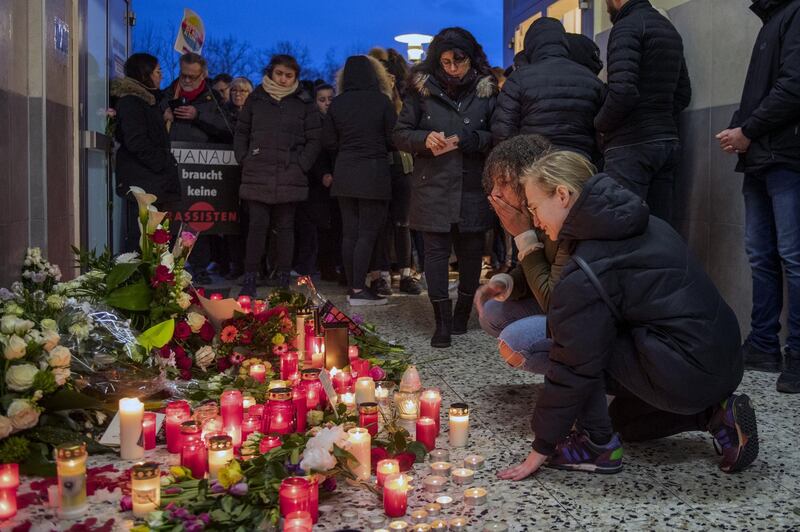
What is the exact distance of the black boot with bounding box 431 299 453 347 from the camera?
13.8ft

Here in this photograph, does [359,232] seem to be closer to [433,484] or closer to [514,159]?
[514,159]

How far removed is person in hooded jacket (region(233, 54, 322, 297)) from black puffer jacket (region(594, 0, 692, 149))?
7.66 ft

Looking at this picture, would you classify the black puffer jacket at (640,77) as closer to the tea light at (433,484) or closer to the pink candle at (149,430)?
the tea light at (433,484)

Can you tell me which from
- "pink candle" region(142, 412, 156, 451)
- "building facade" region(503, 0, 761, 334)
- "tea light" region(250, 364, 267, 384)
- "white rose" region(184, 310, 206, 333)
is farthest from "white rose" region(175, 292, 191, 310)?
"building facade" region(503, 0, 761, 334)

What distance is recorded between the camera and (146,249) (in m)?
3.33

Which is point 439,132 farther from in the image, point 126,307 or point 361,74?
point 126,307

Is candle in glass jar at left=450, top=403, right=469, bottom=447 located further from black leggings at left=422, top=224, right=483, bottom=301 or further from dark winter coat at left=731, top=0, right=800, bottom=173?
dark winter coat at left=731, top=0, right=800, bottom=173

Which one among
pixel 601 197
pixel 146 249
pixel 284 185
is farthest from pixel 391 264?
pixel 601 197

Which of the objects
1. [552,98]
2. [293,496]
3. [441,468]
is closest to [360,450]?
[441,468]

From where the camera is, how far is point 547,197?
2.38 metres

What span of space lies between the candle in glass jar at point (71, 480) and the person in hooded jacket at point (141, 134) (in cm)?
376

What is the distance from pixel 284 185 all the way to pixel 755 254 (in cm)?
313

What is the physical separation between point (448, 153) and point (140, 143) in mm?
2364

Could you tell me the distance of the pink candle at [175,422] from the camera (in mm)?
2564
